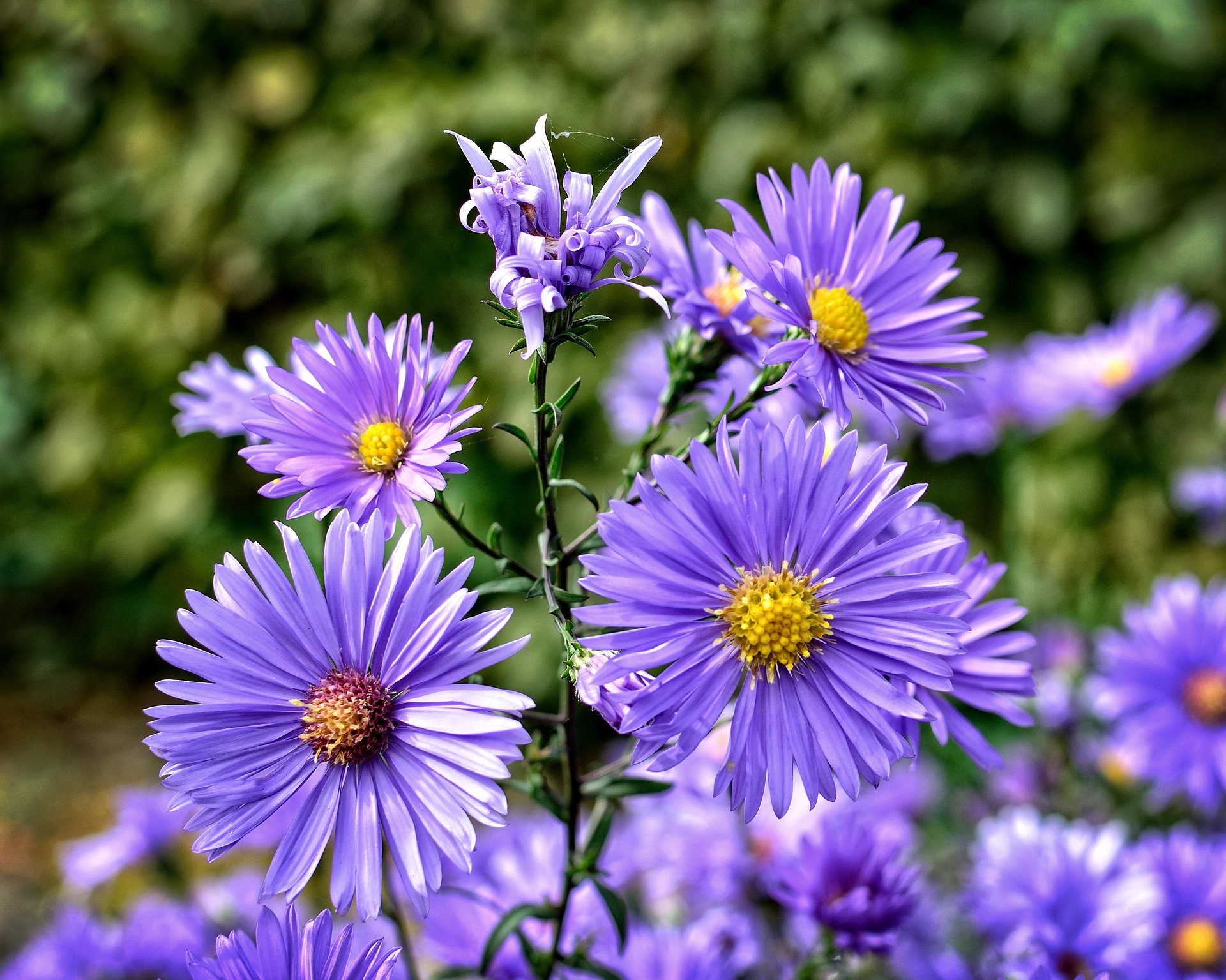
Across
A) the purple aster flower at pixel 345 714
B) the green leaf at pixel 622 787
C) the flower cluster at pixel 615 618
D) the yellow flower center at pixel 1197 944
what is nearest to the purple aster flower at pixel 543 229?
the flower cluster at pixel 615 618

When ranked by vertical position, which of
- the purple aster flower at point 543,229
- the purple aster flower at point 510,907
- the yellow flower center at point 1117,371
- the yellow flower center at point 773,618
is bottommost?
the purple aster flower at point 510,907

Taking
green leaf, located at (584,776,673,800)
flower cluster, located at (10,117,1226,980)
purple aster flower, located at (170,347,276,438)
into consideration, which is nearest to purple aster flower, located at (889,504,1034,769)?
flower cluster, located at (10,117,1226,980)

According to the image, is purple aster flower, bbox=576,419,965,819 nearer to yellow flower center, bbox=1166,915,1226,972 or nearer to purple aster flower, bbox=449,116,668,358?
purple aster flower, bbox=449,116,668,358

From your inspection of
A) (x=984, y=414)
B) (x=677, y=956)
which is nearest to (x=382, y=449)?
(x=677, y=956)

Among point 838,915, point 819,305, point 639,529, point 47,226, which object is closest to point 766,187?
point 819,305

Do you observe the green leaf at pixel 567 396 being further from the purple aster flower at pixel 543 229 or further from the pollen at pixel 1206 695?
the pollen at pixel 1206 695

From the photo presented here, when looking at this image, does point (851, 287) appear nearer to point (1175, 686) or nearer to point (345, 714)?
point (345, 714)

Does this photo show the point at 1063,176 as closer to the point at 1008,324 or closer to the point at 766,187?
the point at 1008,324
